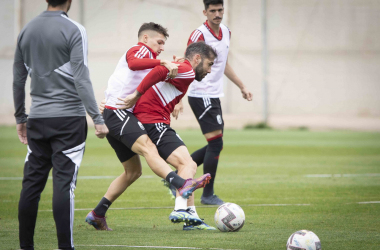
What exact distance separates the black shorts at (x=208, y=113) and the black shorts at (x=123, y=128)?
1.79 metres

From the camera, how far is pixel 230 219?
209 inches

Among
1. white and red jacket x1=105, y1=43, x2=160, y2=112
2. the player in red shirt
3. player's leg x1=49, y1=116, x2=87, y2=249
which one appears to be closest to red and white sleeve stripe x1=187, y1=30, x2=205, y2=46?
the player in red shirt

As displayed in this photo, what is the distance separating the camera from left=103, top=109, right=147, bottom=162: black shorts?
5363mm

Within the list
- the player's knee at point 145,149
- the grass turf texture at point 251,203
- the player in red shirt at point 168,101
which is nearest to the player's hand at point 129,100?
the player in red shirt at point 168,101

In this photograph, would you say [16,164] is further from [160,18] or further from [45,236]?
[160,18]

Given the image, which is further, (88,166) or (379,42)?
(379,42)

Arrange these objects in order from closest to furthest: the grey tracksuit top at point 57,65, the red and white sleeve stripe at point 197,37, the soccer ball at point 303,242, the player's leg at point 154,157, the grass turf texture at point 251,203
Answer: the grey tracksuit top at point 57,65
the soccer ball at point 303,242
the grass turf texture at point 251,203
the player's leg at point 154,157
the red and white sleeve stripe at point 197,37

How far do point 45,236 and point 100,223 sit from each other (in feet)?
2.02

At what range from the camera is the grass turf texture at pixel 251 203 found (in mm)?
4984

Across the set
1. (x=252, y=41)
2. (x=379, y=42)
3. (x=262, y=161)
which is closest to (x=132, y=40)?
(x=252, y=41)

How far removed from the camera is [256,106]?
27375mm

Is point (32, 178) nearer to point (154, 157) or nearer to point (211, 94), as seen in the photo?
point (154, 157)

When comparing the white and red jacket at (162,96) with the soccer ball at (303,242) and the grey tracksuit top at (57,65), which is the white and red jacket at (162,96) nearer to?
the grey tracksuit top at (57,65)

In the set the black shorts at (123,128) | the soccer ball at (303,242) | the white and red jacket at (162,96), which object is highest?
the white and red jacket at (162,96)
